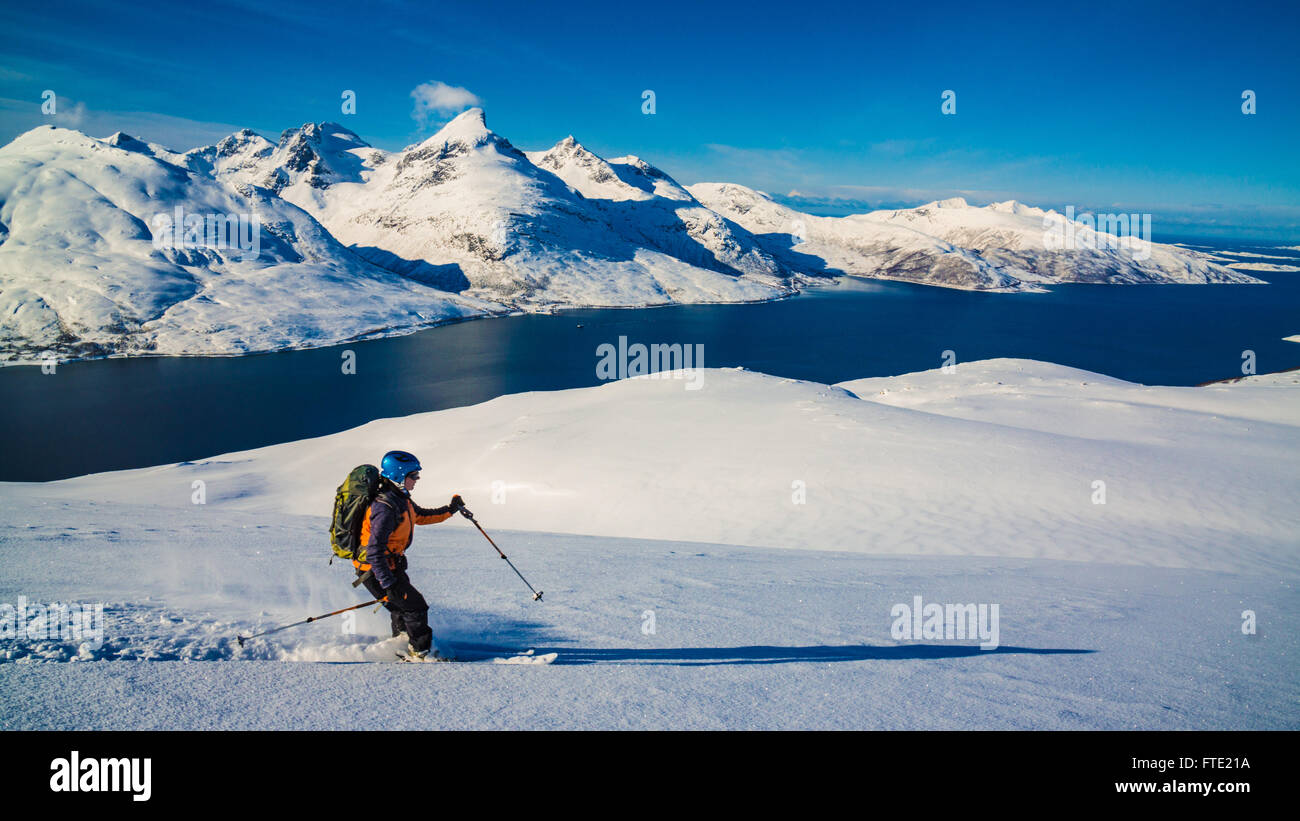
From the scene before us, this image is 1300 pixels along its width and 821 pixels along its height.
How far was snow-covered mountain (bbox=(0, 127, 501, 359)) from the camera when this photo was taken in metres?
86.9

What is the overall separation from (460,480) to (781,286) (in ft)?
599

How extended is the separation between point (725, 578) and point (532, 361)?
267ft

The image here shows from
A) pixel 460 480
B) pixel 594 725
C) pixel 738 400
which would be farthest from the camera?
pixel 738 400

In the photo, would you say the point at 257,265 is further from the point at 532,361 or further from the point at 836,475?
the point at 836,475

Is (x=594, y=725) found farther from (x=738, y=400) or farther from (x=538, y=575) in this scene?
(x=738, y=400)

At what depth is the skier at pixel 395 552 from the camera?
6031 mm

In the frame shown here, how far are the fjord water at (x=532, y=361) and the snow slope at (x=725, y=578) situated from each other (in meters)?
32.1

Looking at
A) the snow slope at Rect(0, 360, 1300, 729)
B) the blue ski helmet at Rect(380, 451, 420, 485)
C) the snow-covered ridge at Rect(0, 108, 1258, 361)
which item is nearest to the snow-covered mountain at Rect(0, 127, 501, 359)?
the snow-covered ridge at Rect(0, 108, 1258, 361)

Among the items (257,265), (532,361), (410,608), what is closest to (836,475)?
(410,608)

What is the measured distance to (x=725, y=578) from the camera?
11.2m

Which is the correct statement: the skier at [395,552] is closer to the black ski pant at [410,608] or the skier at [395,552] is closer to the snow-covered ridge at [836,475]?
the black ski pant at [410,608]
